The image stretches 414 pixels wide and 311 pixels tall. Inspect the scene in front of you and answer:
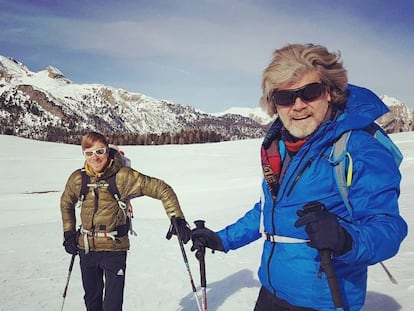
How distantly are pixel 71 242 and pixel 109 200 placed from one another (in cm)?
73

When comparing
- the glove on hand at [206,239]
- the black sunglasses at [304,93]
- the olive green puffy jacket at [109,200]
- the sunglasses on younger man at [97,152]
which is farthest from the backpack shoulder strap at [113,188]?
the black sunglasses at [304,93]

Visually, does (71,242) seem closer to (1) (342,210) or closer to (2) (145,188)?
(2) (145,188)

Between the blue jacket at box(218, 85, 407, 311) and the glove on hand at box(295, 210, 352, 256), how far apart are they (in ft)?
0.14

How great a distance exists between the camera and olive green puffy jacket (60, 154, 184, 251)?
4.21 meters

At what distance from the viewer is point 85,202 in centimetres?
425

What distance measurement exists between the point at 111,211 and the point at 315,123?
2745mm

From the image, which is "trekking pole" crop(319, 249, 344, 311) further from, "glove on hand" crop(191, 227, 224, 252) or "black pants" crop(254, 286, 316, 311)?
"glove on hand" crop(191, 227, 224, 252)

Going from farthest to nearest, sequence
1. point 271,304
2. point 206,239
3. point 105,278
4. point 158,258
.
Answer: point 158,258, point 105,278, point 206,239, point 271,304

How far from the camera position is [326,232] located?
5.81 feet

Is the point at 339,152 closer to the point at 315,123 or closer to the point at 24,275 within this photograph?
the point at 315,123

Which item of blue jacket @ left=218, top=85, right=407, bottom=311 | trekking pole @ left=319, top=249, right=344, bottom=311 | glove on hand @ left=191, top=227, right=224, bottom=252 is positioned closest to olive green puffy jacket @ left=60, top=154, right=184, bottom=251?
glove on hand @ left=191, top=227, right=224, bottom=252

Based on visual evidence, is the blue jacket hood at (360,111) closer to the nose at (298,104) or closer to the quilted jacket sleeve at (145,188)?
the nose at (298,104)

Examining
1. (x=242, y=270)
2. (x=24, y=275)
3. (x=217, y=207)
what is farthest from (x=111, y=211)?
(x=217, y=207)

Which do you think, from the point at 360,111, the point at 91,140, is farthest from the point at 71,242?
the point at 360,111
